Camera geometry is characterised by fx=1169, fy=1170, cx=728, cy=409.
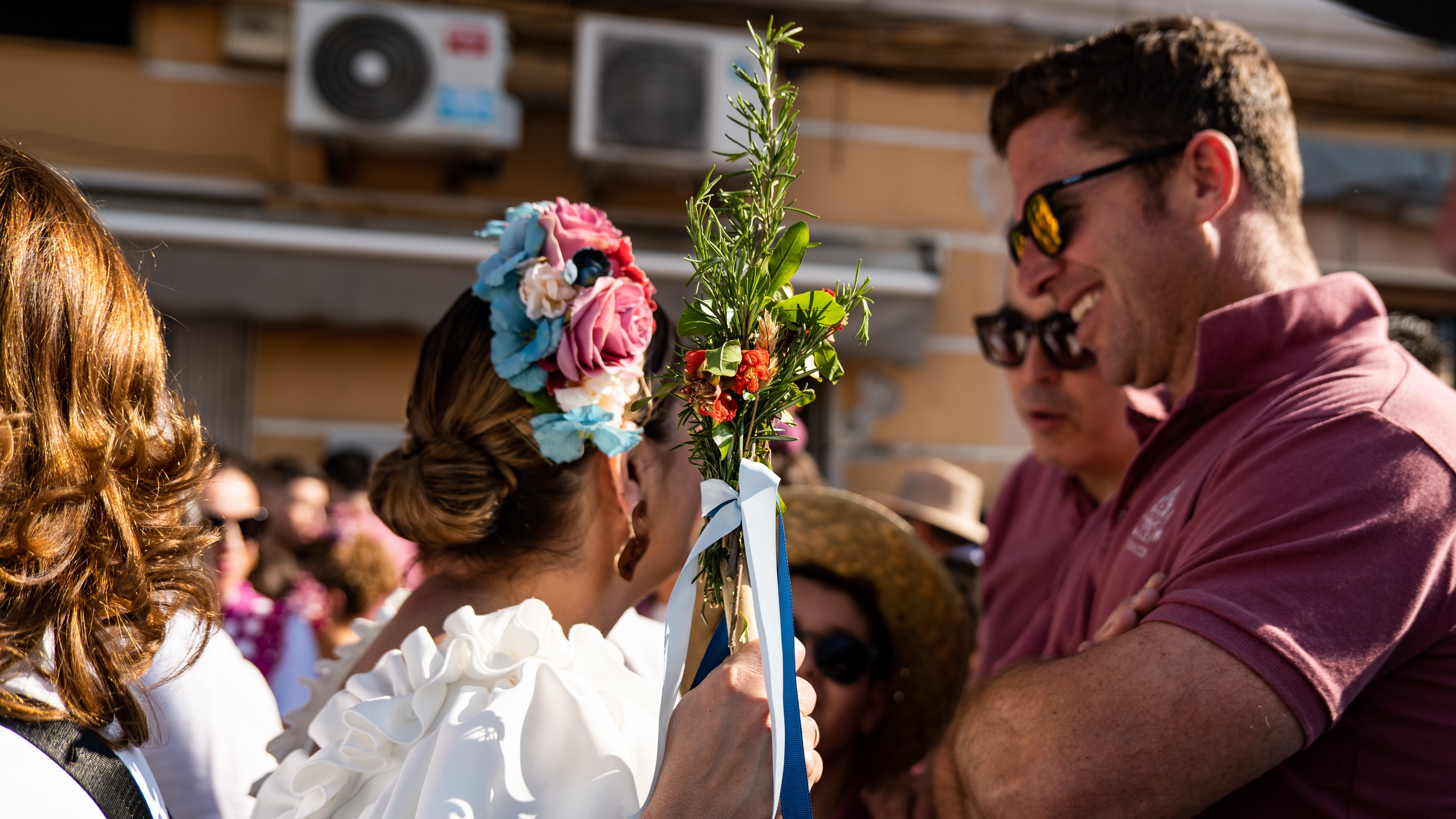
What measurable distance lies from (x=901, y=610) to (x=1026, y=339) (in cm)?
101

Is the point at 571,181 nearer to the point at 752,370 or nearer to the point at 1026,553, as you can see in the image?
the point at 1026,553

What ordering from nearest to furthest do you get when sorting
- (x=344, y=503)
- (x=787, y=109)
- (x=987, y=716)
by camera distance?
(x=787, y=109)
(x=987, y=716)
(x=344, y=503)

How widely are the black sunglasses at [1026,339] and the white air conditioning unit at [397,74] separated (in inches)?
175

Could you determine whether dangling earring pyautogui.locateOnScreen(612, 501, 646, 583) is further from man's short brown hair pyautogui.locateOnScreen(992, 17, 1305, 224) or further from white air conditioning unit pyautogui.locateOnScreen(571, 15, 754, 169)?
white air conditioning unit pyautogui.locateOnScreen(571, 15, 754, 169)

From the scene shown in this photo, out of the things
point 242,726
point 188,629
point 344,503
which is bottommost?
point 344,503

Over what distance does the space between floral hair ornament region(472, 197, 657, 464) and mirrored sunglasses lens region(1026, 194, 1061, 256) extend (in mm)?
→ 911

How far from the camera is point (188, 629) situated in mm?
1923

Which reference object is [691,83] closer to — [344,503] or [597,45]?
[597,45]

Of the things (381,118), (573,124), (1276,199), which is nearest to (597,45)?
(573,124)

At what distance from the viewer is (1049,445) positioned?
10.2 feet

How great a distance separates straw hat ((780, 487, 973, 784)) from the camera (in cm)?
256

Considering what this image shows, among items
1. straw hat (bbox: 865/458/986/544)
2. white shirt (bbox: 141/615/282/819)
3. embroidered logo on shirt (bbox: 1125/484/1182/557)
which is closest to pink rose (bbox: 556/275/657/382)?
white shirt (bbox: 141/615/282/819)

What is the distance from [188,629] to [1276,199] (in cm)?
207

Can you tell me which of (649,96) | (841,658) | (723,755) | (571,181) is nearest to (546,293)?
(723,755)
